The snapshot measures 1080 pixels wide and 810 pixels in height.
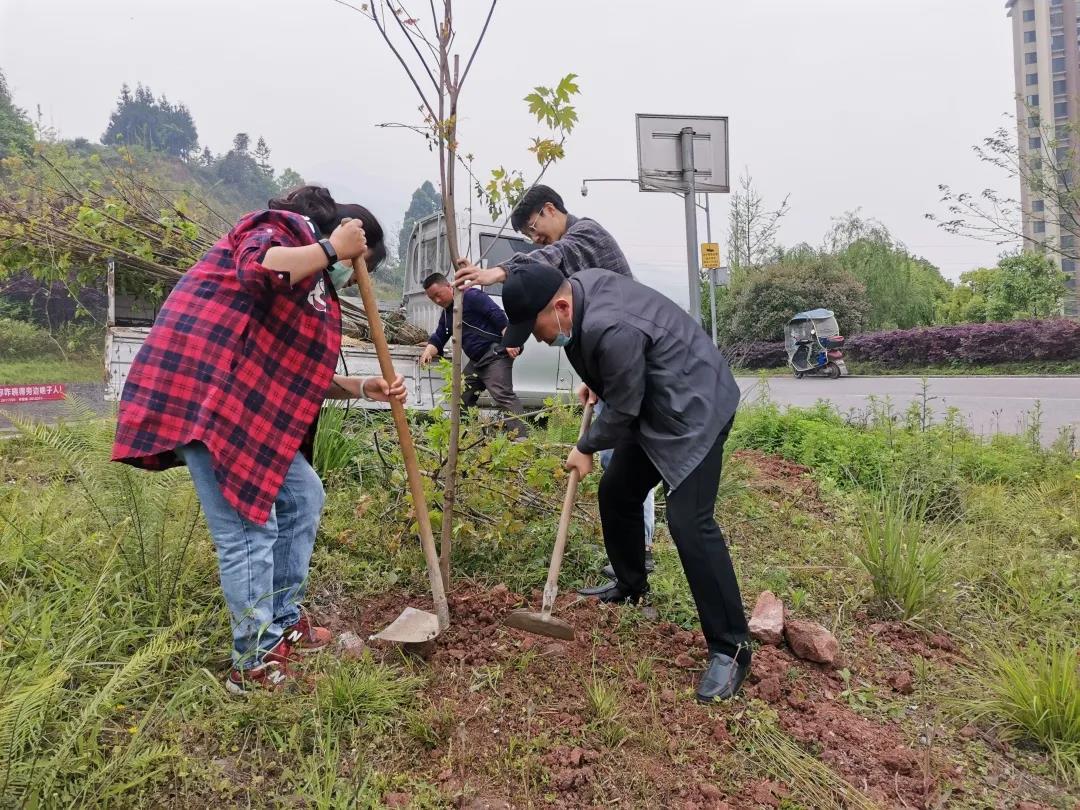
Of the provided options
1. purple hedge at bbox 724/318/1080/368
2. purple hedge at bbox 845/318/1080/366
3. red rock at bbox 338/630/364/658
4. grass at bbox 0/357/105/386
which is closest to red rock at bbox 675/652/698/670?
red rock at bbox 338/630/364/658

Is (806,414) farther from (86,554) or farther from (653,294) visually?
(86,554)

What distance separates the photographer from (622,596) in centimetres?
278

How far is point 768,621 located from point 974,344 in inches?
751

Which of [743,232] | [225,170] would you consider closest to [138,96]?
[225,170]

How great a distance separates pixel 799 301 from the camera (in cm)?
2345

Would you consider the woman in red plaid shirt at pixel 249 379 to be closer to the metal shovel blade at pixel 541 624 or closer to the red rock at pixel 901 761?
the metal shovel blade at pixel 541 624

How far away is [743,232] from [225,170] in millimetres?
52030

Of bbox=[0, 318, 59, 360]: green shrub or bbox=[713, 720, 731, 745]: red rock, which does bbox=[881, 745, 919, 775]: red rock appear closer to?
bbox=[713, 720, 731, 745]: red rock

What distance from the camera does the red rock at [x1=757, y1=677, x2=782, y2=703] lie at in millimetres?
2133

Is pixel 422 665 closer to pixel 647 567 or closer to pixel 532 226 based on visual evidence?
pixel 647 567

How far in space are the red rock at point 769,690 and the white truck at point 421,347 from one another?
113 inches

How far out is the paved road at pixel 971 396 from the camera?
24.9 feet

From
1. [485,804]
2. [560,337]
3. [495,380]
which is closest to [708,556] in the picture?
[560,337]

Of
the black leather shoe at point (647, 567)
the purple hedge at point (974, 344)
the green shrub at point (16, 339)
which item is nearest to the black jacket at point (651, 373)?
the black leather shoe at point (647, 567)
